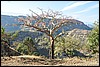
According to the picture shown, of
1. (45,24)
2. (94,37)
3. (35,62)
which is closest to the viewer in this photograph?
(35,62)

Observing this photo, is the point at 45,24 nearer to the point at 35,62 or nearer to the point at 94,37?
the point at 35,62

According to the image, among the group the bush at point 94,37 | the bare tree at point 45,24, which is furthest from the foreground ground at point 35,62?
the bush at point 94,37

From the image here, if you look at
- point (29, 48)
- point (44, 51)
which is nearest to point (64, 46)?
point (29, 48)

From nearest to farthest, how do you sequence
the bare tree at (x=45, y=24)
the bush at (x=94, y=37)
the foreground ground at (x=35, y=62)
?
the foreground ground at (x=35, y=62), the bare tree at (x=45, y=24), the bush at (x=94, y=37)

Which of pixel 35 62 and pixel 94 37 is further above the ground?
pixel 35 62

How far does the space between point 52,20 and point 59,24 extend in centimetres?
127

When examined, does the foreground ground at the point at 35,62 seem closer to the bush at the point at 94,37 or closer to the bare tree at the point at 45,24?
the bare tree at the point at 45,24

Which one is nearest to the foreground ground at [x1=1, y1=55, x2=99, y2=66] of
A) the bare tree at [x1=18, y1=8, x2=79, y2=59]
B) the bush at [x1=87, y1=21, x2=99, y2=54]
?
the bare tree at [x1=18, y1=8, x2=79, y2=59]

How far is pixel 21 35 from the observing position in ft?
651

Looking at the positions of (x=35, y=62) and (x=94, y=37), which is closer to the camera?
(x=35, y=62)

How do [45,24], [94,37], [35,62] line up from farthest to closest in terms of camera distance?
[94,37]
[45,24]
[35,62]

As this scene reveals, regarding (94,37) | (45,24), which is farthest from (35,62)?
(94,37)

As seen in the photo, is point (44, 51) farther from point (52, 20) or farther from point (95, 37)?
point (52, 20)

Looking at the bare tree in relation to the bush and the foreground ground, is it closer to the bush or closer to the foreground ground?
the foreground ground
